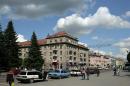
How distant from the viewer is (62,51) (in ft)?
422

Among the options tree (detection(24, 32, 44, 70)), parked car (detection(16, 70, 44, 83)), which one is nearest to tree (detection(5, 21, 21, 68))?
tree (detection(24, 32, 44, 70))

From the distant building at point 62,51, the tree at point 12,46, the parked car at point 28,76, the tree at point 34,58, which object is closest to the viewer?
the parked car at point 28,76

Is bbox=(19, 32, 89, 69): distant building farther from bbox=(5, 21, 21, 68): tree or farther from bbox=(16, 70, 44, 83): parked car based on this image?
bbox=(16, 70, 44, 83): parked car

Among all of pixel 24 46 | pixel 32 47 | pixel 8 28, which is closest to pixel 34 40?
pixel 32 47

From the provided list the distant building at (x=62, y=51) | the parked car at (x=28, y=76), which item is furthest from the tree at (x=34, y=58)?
the parked car at (x=28, y=76)

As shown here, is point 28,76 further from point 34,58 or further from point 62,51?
point 62,51

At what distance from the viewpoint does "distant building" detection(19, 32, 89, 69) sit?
414 feet

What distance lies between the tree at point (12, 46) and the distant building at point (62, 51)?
1805 inches

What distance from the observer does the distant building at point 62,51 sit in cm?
12612

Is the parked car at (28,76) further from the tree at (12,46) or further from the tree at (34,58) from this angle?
the tree at (34,58)

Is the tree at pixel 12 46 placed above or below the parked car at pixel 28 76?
above

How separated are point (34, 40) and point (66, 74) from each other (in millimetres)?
42296

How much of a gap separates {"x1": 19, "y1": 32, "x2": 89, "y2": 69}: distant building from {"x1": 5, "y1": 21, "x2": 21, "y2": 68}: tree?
150 feet

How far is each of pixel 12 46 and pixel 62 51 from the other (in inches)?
2101
